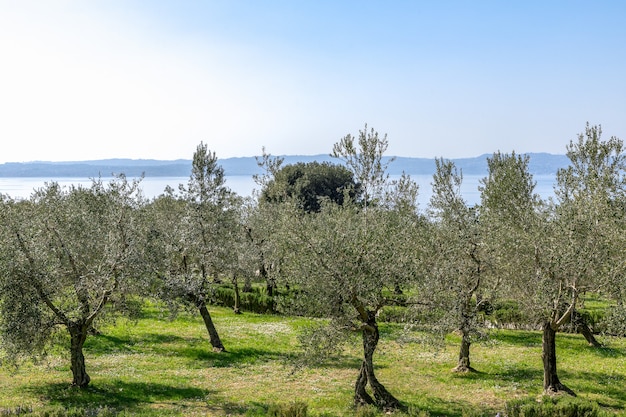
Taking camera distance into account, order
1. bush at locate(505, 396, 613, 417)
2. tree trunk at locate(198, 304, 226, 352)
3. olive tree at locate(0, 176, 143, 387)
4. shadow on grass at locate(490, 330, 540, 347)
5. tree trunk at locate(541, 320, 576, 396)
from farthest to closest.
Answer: shadow on grass at locate(490, 330, 540, 347) → tree trunk at locate(198, 304, 226, 352) → tree trunk at locate(541, 320, 576, 396) → olive tree at locate(0, 176, 143, 387) → bush at locate(505, 396, 613, 417)

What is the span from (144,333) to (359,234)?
72.7 feet

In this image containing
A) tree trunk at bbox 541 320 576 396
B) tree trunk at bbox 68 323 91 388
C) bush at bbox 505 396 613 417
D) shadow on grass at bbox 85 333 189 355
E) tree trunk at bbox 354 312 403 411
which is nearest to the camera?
Answer: bush at bbox 505 396 613 417

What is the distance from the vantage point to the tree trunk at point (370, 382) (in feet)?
67.9

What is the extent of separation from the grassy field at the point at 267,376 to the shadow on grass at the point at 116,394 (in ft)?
0.15

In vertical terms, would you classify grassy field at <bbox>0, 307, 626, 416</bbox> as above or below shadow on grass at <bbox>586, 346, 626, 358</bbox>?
above

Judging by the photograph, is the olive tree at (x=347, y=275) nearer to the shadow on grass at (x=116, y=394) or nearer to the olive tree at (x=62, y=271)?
the shadow on grass at (x=116, y=394)

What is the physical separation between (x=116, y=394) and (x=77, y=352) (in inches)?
103

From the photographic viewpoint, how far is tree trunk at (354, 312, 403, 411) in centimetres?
2069

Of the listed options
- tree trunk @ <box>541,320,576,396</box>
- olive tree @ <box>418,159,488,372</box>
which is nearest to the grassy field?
tree trunk @ <box>541,320,576,396</box>

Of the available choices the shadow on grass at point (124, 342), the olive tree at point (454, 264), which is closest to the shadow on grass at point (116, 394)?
the shadow on grass at point (124, 342)

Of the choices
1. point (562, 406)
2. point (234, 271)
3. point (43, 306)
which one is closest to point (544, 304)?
point (562, 406)

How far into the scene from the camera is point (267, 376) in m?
26.9

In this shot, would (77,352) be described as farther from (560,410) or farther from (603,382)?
(603,382)

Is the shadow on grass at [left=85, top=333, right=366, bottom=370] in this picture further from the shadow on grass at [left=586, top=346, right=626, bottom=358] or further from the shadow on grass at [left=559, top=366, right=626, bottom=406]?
the shadow on grass at [left=586, top=346, right=626, bottom=358]
